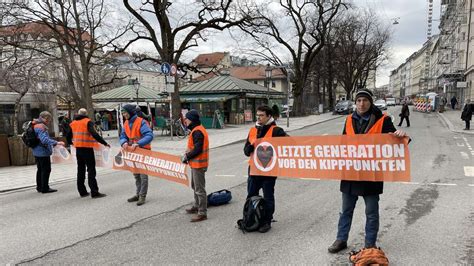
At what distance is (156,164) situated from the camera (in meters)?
6.38

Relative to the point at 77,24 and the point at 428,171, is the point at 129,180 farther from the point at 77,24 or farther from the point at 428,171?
the point at 77,24

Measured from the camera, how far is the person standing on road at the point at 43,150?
24.6 ft

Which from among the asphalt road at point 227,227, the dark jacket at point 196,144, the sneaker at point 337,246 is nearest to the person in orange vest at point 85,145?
the asphalt road at point 227,227

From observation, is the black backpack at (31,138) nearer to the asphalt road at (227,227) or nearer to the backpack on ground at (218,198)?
the asphalt road at (227,227)

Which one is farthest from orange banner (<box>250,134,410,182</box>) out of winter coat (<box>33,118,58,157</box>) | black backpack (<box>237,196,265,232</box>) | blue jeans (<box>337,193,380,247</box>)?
winter coat (<box>33,118,58,157</box>)

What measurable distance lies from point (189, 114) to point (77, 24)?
17.3 meters

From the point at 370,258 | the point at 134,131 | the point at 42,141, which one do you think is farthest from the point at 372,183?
the point at 42,141

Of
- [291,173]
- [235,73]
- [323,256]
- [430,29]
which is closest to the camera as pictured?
[323,256]

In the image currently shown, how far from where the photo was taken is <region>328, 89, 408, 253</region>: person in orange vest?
3.92 metres

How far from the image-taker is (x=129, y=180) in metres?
8.98

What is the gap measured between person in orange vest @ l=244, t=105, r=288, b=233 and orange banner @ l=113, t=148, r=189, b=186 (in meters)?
1.37

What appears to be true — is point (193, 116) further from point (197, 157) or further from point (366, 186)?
point (366, 186)

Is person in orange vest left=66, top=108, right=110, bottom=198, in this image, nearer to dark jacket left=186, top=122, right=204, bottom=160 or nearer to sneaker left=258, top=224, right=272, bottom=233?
dark jacket left=186, top=122, right=204, bottom=160

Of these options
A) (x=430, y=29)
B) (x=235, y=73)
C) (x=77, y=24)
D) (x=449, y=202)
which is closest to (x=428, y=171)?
(x=449, y=202)
